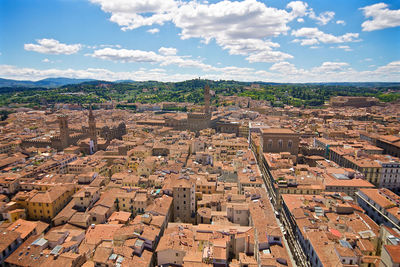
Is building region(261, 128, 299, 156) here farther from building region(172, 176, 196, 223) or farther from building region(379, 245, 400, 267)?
building region(379, 245, 400, 267)

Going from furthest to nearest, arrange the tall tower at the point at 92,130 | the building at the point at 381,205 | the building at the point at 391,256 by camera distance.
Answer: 1. the tall tower at the point at 92,130
2. the building at the point at 381,205
3. the building at the point at 391,256

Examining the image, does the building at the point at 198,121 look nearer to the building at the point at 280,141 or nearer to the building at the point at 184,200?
the building at the point at 280,141

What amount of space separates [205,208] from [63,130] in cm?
5914

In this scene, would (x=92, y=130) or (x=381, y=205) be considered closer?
(x=381, y=205)

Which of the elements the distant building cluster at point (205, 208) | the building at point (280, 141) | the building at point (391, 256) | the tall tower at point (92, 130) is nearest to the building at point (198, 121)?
the distant building cluster at point (205, 208)

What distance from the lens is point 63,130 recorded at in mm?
77875

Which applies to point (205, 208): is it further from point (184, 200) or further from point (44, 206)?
point (44, 206)

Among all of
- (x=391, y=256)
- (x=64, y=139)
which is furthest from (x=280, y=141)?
(x=64, y=139)

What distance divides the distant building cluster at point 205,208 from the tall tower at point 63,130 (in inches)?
310

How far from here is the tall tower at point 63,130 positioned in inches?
3027

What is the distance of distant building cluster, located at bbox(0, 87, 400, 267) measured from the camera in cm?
2869

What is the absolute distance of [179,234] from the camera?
104ft

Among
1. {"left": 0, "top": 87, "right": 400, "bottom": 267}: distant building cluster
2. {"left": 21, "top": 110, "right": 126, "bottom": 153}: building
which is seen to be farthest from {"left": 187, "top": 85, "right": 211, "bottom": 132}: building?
{"left": 21, "top": 110, "right": 126, "bottom": 153}: building

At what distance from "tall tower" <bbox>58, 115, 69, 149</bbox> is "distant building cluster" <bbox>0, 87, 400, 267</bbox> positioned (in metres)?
7.87
